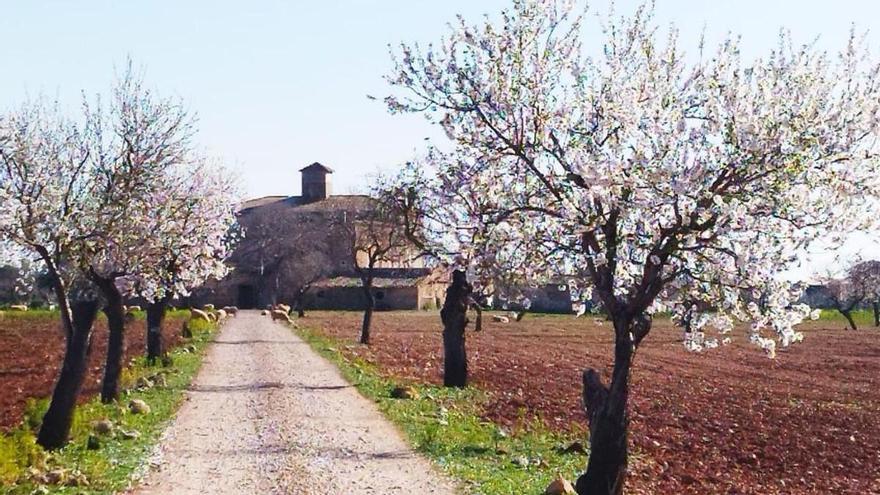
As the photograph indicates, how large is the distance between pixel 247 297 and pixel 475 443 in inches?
3542

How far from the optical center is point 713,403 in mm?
27891

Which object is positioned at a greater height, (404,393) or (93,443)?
(404,393)

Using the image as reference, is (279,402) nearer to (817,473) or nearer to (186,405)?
(186,405)

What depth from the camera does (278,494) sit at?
13758 millimetres

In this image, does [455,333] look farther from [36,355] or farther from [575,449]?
[36,355]

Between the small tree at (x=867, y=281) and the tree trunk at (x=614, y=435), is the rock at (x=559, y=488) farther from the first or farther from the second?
the small tree at (x=867, y=281)

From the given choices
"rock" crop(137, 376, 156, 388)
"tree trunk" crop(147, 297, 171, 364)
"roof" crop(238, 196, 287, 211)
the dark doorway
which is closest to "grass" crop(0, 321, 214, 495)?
"rock" crop(137, 376, 156, 388)

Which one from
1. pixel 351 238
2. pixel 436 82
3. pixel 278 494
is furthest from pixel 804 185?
pixel 351 238

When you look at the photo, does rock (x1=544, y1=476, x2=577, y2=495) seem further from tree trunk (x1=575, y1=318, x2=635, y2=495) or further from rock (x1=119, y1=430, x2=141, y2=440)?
rock (x1=119, y1=430, x2=141, y2=440)

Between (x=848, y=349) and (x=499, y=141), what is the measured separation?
162 ft

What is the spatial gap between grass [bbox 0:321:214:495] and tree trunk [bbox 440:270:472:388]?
7472 mm

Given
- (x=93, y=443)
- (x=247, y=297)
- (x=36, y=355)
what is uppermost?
(x=247, y=297)

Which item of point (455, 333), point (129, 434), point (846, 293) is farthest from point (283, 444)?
point (846, 293)

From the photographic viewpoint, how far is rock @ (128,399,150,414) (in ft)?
69.8
